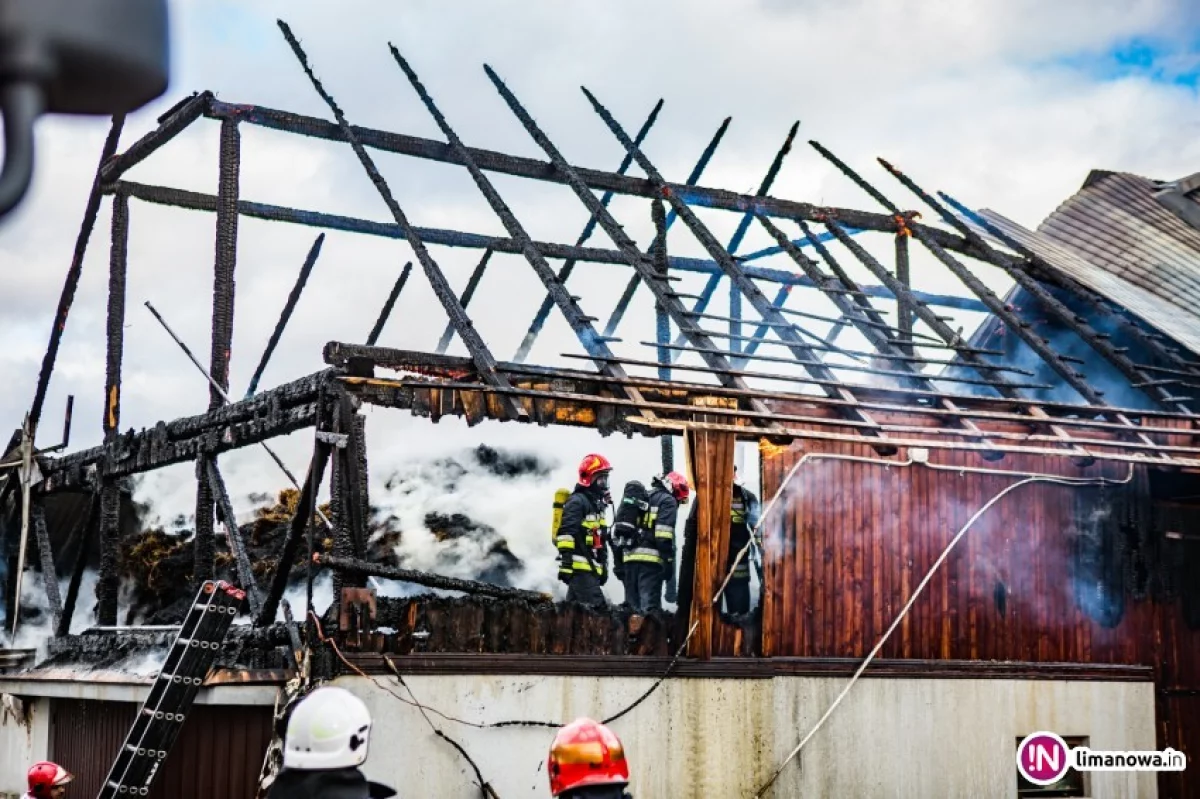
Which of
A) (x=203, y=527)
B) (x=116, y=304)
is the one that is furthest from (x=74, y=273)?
(x=203, y=527)

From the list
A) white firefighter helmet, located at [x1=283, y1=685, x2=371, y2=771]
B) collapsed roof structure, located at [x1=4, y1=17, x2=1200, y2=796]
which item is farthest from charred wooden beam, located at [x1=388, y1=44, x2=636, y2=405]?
white firefighter helmet, located at [x1=283, y1=685, x2=371, y2=771]

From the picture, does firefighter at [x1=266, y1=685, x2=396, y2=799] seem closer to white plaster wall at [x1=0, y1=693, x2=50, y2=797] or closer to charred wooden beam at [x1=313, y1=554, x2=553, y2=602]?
charred wooden beam at [x1=313, y1=554, x2=553, y2=602]

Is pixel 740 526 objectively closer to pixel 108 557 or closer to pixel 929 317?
pixel 929 317

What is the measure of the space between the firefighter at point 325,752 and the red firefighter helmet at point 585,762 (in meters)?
0.86

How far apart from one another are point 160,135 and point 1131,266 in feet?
44.1

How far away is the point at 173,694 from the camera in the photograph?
10.0 m

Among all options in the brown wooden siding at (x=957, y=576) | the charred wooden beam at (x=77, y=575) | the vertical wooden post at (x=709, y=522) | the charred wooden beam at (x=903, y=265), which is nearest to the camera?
the vertical wooden post at (x=709, y=522)

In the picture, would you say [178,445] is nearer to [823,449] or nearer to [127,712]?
[127,712]

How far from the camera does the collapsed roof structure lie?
1057 centimetres

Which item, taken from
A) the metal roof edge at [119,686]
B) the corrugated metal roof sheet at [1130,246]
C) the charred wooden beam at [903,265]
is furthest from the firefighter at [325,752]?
the corrugated metal roof sheet at [1130,246]

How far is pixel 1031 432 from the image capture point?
43.8ft

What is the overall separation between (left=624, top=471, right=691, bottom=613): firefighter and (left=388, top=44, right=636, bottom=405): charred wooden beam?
127 centimetres

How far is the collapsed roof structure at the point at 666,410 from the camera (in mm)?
10570

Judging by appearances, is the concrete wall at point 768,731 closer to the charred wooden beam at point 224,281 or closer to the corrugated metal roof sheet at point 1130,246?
the charred wooden beam at point 224,281
